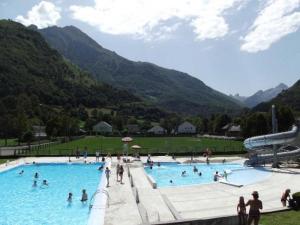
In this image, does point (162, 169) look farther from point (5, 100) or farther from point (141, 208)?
point (5, 100)

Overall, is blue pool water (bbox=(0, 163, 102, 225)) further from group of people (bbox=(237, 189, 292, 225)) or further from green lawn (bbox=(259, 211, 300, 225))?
green lawn (bbox=(259, 211, 300, 225))

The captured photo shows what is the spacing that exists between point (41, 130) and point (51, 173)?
86002mm

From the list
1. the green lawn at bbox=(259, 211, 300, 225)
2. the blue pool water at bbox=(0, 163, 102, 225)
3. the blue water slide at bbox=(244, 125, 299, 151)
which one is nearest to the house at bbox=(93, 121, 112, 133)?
the blue pool water at bbox=(0, 163, 102, 225)

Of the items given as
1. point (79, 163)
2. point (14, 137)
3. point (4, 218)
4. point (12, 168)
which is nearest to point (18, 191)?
point (4, 218)

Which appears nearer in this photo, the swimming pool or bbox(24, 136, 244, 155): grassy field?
the swimming pool

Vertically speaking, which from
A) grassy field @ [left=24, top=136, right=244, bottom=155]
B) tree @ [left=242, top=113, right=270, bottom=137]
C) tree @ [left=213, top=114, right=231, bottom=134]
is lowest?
grassy field @ [left=24, top=136, right=244, bottom=155]

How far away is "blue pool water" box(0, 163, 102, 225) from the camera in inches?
888

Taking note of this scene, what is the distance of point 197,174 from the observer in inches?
1668

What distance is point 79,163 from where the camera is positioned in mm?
50500

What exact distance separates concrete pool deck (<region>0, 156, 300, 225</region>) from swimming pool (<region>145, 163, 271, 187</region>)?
2.85 m

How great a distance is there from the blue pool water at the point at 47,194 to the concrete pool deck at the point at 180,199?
2.41 m

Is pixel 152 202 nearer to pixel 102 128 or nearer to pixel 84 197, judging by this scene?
pixel 84 197

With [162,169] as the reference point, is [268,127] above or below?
above

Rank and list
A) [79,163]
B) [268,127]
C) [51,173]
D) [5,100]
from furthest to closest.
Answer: [5,100] < [268,127] < [79,163] < [51,173]
